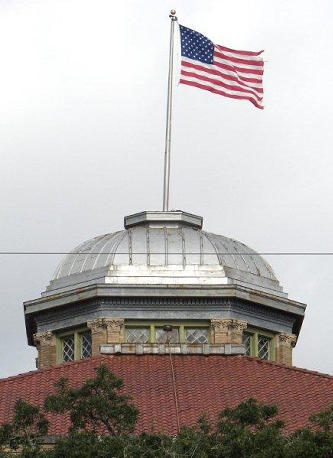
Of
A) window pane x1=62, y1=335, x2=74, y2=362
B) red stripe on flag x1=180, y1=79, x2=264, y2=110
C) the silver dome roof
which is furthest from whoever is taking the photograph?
red stripe on flag x1=180, y1=79, x2=264, y2=110

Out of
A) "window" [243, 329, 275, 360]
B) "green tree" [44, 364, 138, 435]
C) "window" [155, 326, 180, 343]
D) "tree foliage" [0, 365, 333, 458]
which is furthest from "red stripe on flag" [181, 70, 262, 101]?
"green tree" [44, 364, 138, 435]

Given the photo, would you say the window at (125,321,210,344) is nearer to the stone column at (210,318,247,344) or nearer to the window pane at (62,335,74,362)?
the stone column at (210,318,247,344)

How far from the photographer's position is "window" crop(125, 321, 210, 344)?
222 ft

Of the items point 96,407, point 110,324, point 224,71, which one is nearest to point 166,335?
point 110,324

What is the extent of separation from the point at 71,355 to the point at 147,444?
24.4 m

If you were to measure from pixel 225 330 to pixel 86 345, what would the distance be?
193 inches

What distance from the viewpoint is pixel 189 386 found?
6000 cm

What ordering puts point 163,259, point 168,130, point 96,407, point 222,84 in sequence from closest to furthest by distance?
point 96,407
point 163,259
point 222,84
point 168,130

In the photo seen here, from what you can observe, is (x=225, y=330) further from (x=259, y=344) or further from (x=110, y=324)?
(x=110, y=324)

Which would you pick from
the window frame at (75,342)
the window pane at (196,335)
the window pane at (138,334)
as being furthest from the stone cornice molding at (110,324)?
the window pane at (196,335)

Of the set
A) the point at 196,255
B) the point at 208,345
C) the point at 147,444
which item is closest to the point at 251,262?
the point at 196,255

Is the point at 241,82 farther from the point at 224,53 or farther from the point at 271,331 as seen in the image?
the point at 271,331

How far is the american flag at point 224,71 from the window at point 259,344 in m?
7.95

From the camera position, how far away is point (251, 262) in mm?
70312
